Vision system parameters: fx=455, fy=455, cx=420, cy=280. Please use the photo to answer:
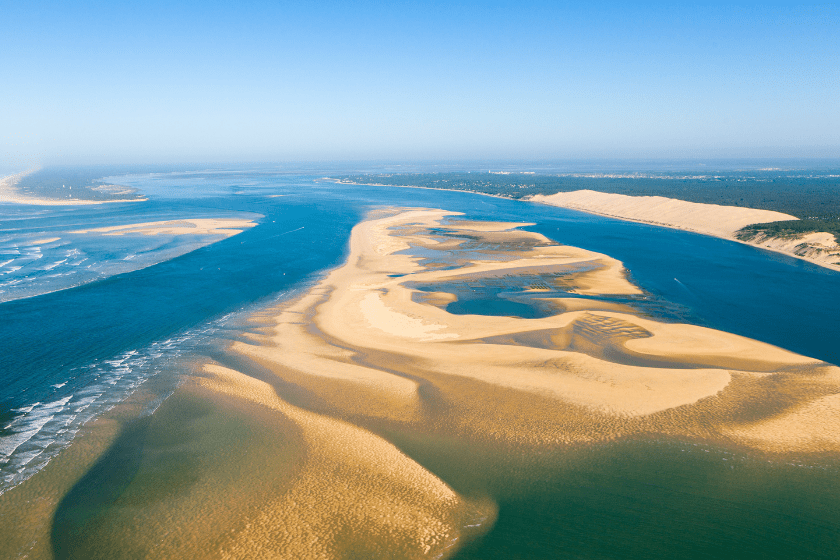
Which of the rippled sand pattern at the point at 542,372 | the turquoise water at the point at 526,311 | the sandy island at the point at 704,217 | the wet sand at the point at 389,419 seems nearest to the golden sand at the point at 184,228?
the turquoise water at the point at 526,311

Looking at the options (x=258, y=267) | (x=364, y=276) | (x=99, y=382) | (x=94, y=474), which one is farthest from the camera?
(x=258, y=267)

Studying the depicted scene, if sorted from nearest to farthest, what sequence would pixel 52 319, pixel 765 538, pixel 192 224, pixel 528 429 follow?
1. pixel 765 538
2. pixel 528 429
3. pixel 52 319
4. pixel 192 224

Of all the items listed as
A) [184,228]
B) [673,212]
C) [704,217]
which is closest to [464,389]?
[184,228]

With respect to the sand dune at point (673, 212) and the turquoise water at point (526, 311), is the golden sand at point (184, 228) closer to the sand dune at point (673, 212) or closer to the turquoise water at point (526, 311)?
the turquoise water at point (526, 311)

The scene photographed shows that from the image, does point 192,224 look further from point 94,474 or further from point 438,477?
point 438,477

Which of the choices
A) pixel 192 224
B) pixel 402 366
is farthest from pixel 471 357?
pixel 192 224
